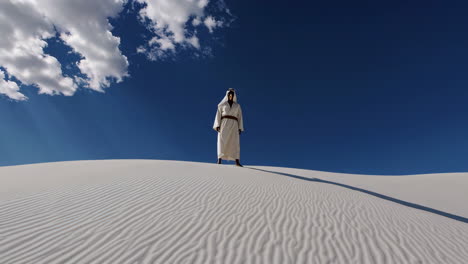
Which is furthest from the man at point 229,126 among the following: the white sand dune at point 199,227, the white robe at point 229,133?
the white sand dune at point 199,227

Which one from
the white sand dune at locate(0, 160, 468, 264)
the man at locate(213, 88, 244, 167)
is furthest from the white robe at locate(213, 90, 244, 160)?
the white sand dune at locate(0, 160, 468, 264)

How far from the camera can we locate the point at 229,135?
8141 mm

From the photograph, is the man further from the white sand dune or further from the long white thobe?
the white sand dune

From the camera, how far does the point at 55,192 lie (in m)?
3.21

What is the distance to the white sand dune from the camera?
1.85 metres

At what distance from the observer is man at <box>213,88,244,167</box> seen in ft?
26.6

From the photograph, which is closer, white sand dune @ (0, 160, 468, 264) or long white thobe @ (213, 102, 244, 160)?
white sand dune @ (0, 160, 468, 264)

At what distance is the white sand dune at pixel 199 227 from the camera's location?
1851 millimetres

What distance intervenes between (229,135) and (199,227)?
588 cm

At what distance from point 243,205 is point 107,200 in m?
1.85

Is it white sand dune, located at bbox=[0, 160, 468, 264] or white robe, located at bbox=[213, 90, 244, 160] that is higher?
white robe, located at bbox=[213, 90, 244, 160]

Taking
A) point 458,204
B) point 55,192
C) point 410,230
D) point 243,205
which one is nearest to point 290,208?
point 243,205

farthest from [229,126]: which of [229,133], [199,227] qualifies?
[199,227]

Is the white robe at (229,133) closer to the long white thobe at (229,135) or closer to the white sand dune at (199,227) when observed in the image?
the long white thobe at (229,135)
